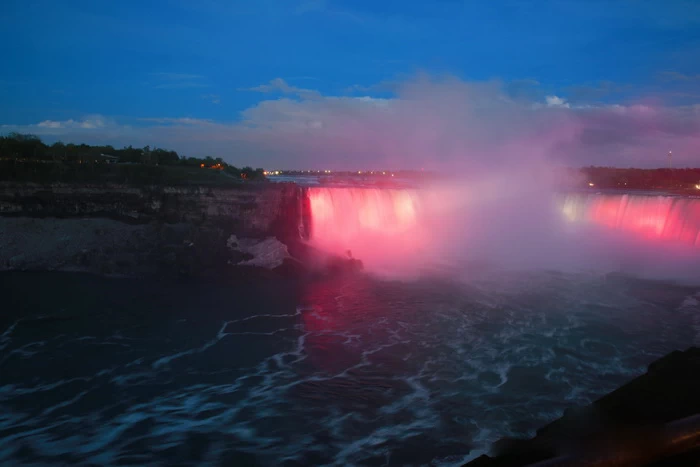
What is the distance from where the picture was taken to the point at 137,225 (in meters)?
22.2

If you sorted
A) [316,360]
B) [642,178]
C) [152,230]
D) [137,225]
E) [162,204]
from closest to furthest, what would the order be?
1. [316,360]
2. [152,230]
3. [137,225]
4. [162,204]
5. [642,178]

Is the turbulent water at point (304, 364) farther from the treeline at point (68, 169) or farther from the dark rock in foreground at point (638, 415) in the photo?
the treeline at point (68, 169)

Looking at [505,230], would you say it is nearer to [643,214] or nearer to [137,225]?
[643,214]

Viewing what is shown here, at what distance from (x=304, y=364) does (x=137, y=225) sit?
14.7 meters

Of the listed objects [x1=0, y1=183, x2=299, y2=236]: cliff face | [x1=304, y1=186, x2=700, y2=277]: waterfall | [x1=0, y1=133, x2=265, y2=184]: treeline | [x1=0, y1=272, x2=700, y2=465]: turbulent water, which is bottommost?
[x1=0, y1=272, x2=700, y2=465]: turbulent water

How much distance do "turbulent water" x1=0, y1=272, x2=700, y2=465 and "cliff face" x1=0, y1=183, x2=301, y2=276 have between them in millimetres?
1628

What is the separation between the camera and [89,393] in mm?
9664

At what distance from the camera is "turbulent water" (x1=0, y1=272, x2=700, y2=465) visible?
7773 millimetres

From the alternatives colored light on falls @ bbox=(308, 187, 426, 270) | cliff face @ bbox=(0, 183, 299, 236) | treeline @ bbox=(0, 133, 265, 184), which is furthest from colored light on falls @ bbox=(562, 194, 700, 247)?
treeline @ bbox=(0, 133, 265, 184)

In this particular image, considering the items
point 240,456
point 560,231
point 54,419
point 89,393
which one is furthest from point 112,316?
point 560,231

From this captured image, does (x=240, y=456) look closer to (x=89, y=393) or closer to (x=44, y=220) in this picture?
(x=89, y=393)

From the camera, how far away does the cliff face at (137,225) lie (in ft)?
67.3

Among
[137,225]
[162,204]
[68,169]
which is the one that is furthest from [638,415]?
[68,169]

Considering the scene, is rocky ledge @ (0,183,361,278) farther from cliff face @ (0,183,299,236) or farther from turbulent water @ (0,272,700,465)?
turbulent water @ (0,272,700,465)
